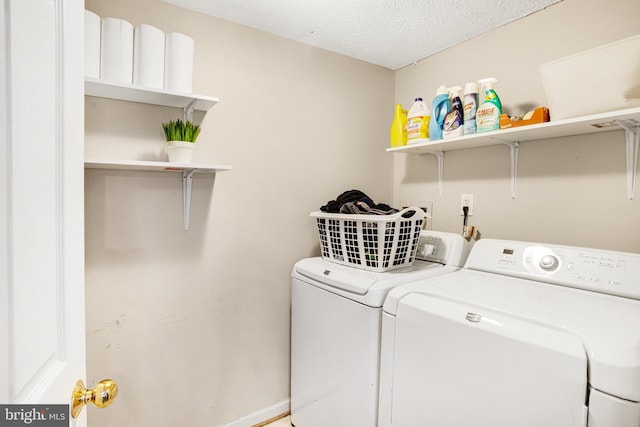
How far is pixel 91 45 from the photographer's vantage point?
51.4 inches

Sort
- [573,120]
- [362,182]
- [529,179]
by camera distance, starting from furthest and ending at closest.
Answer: [362,182], [529,179], [573,120]

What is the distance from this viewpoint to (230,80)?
180 cm

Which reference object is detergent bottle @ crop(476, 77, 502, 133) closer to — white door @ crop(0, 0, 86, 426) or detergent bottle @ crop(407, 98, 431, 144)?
detergent bottle @ crop(407, 98, 431, 144)

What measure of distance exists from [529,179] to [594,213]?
32 centimetres

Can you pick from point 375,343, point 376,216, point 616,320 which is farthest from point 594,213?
point 375,343

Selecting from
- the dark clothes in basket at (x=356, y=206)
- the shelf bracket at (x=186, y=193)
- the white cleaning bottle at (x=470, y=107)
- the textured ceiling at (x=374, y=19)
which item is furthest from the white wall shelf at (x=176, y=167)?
the white cleaning bottle at (x=470, y=107)

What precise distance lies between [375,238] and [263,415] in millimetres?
1227

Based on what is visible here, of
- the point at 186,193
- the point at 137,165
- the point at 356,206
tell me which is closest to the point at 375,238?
the point at 356,206

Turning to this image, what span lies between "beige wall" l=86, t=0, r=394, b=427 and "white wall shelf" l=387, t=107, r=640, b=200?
71 centimetres

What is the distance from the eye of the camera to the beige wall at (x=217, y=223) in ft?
5.04

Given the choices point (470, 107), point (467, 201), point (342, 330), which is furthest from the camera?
point (467, 201)

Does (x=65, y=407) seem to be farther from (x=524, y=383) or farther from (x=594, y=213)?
(x=594, y=213)

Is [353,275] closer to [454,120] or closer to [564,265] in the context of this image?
[564,265]

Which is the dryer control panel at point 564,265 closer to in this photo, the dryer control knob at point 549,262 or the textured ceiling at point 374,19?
the dryer control knob at point 549,262
